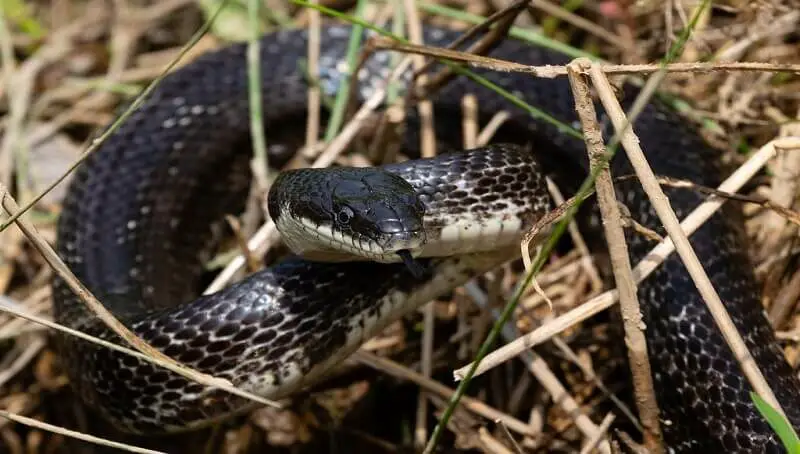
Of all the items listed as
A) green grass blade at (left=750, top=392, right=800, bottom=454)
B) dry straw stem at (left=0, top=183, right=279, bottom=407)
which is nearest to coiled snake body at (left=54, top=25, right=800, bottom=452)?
dry straw stem at (left=0, top=183, right=279, bottom=407)

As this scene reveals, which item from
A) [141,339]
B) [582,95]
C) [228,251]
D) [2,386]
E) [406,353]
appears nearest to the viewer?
[582,95]

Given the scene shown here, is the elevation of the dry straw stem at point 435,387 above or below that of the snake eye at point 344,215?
below

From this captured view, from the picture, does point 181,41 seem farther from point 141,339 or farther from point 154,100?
point 141,339

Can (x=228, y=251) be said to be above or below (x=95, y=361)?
below

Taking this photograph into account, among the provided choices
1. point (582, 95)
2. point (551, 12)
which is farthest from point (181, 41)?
point (582, 95)

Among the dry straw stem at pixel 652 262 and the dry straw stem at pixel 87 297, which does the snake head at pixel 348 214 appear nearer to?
the dry straw stem at pixel 652 262

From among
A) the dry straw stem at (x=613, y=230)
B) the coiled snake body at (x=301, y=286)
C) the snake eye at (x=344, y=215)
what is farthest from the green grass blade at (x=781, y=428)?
the snake eye at (x=344, y=215)
